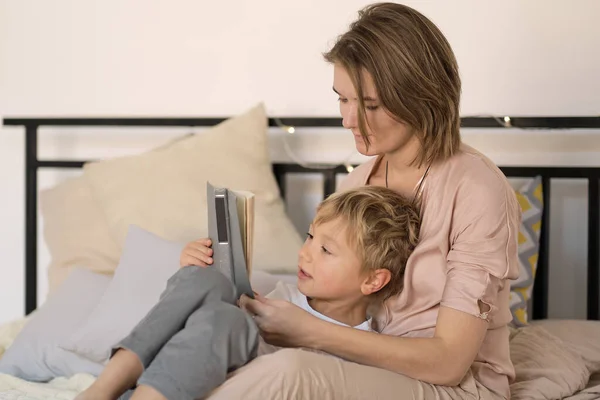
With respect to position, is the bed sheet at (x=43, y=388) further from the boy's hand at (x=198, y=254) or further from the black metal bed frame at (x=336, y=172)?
the black metal bed frame at (x=336, y=172)

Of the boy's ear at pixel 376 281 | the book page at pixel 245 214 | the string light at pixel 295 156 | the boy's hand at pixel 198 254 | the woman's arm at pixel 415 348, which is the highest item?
the string light at pixel 295 156

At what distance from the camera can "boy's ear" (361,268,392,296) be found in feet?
5.32

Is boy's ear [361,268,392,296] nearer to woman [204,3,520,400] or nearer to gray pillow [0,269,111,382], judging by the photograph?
woman [204,3,520,400]

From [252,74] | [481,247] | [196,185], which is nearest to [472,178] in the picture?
[481,247]

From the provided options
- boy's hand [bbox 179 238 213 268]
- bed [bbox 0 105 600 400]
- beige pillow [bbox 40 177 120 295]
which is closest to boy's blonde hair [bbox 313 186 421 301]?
boy's hand [bbox 179 238 213 268]

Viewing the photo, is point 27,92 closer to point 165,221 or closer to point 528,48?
point 165,221

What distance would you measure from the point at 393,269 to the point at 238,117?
95 cm

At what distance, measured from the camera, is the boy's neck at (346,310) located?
167cm

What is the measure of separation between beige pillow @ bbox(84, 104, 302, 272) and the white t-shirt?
404 mm

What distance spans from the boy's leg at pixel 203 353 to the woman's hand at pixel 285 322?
0.07 metres

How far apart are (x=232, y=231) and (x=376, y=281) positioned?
0.28 m

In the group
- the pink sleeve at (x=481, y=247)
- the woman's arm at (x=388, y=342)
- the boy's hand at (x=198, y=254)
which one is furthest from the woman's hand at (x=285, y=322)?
the pink sleeve at (x=481, y=247)

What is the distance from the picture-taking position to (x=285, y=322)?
4.88 feet

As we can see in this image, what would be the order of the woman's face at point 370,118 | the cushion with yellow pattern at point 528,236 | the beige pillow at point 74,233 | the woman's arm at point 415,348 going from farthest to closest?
the beige pillow at point 74,233
the cushion with yellow pattern at point 528,236
the woman's face at point 370,118
the woman's arm at point 415,348
